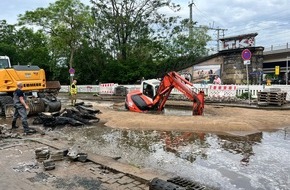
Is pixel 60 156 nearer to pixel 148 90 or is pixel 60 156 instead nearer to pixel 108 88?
pixel 148 90

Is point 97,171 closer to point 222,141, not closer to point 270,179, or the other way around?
point 270,179

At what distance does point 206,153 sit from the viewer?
8602mm

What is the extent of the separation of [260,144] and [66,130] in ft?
22.9

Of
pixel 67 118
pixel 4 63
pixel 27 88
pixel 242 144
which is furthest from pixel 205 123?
pixel 4 63

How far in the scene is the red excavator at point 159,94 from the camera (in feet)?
50.4

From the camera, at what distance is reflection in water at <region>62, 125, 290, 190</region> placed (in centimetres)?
654

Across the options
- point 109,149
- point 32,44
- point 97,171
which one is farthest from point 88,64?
point 97,171

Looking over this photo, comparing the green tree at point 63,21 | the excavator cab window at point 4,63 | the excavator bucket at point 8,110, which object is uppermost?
the green tree at point 63,21

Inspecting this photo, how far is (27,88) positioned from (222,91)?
13.4 m

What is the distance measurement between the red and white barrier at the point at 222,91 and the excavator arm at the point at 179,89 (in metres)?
7.65

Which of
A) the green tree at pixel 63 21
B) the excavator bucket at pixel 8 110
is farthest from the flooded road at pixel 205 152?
the green tree at pixel 63 21

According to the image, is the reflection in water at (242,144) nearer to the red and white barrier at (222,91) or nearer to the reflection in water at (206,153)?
the reflection in water at (206,153)

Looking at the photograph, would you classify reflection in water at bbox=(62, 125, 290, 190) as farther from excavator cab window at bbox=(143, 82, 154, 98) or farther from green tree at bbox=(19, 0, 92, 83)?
green tree at bbox=(19, 0, 92, 83)

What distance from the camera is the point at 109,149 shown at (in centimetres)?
933
